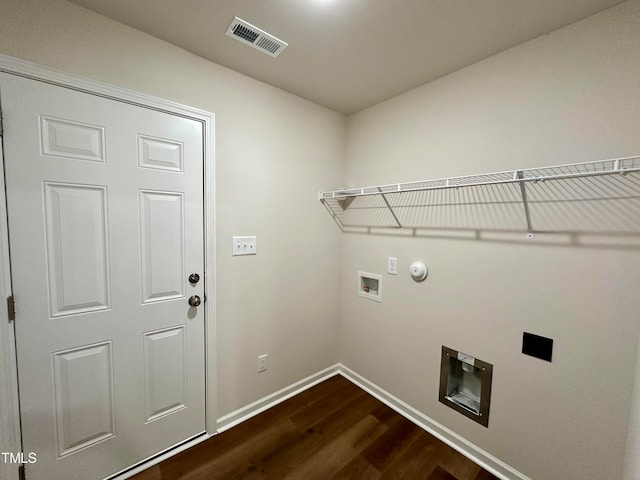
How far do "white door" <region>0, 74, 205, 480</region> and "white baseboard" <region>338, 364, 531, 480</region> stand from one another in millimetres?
1385

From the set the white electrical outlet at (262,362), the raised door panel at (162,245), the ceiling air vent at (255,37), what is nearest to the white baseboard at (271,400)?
the white electrical outlet at (262,362)

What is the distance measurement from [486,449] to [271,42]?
2682mm

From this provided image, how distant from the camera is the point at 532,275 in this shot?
53.2 inches

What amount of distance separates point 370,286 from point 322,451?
120 centimetres

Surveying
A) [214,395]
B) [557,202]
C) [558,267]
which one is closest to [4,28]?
[214,395]

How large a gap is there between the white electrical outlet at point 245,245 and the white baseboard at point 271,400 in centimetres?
115

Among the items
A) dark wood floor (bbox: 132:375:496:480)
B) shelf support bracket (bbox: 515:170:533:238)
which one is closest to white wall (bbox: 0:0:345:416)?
dark wood floor (bbox: 132:375:496:480)

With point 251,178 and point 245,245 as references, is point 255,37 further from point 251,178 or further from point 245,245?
point 245,245

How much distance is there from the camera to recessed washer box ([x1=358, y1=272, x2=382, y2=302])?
6.92 ft

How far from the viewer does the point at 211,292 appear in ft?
5.39

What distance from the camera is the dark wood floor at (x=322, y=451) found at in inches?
57.9

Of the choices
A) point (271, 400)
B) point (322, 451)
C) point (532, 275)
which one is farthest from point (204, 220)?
point (532, 275)

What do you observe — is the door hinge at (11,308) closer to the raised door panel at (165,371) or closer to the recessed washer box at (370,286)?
the raised door panel at (165,371)

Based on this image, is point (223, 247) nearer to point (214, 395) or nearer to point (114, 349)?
point (114, 349)
